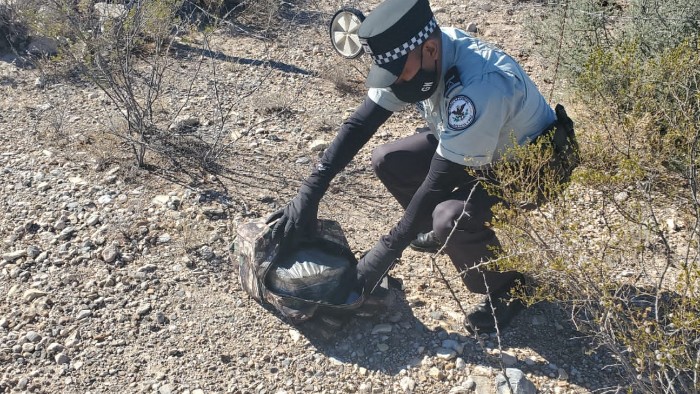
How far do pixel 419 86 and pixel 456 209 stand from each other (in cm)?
48

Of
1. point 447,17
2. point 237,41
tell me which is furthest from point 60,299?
point 447,17

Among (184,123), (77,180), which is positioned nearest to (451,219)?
(77,180)

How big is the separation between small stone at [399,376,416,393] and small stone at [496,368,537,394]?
0.32m

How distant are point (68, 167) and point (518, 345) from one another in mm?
2631

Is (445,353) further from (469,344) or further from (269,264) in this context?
(269,264)

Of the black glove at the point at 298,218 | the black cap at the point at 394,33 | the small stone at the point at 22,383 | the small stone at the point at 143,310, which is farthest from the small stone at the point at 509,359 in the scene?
the small stone at the point at 22,383

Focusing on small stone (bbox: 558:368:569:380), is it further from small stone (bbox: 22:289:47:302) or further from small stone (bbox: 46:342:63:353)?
small stone (bbox: 22:289:47:302)

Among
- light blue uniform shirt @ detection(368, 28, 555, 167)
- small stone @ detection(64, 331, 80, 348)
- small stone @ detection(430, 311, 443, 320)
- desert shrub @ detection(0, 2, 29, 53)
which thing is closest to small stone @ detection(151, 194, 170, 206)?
small stone @ detection(64, 331, 80, 348)

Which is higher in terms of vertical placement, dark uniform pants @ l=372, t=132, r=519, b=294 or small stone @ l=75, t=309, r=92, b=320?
dark uniform pants @ l=372, t=132, r=519, b=294

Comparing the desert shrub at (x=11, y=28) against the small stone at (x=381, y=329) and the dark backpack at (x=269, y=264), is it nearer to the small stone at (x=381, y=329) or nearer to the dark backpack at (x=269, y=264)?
the dark backpack at (x=269, y=264)

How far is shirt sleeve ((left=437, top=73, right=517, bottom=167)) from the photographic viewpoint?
2.59 meters

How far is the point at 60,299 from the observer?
10.5 feet

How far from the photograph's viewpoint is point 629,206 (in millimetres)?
3518

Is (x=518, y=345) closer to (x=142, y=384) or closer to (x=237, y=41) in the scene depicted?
(x=142, y=384)
